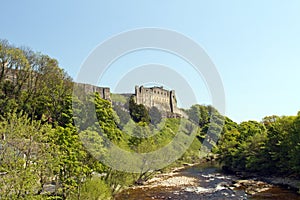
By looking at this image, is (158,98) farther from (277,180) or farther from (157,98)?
(277,180)

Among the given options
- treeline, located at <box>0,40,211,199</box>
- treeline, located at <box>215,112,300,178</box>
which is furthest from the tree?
treeline, located at <box>215,112,300,178</box>

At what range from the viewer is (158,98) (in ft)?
306

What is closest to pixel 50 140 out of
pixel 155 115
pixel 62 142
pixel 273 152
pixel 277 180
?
pixel 62 142

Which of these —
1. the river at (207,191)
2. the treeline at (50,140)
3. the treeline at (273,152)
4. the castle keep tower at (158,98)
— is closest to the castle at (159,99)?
the castle keep tower at (158,98)

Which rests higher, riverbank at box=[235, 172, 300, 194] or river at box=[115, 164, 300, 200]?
riverbank at box=[235, 172, 300, 194]

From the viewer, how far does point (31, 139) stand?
42.3ft

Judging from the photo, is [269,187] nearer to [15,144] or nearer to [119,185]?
[119,185]

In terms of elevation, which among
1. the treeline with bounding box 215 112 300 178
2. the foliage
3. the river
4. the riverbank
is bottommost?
the river

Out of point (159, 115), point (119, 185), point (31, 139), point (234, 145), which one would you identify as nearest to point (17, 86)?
point (119, 185)

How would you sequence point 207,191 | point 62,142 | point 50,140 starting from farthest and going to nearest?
point 207,191 → point 62,142 → point 50,140

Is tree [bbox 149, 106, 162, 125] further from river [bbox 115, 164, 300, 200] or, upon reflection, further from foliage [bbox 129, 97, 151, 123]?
river [bbox 115, 164, 300, 200]

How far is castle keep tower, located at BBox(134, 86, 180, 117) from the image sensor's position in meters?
85.8

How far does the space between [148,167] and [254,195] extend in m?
12.3

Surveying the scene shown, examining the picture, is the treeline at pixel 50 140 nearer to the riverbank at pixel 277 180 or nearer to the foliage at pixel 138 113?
the foliage at pixel 138 113
